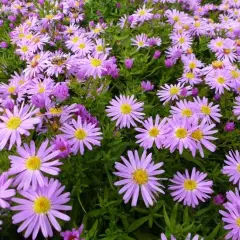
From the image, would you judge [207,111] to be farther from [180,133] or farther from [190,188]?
[190,188]

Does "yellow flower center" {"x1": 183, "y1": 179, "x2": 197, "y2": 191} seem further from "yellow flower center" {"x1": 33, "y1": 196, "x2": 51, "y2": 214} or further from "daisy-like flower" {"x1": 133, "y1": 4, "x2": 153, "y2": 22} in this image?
"daisy-like flower" {"x1": 133, "y1": 4, "x2": 153, "y2": 22}

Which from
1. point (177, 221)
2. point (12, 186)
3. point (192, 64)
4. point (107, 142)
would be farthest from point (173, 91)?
point (12, 186)

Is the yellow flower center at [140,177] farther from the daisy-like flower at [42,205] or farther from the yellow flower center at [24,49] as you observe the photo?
the yellow flower center at [24,49]

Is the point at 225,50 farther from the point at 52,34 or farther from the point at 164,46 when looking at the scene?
the point at 52,34

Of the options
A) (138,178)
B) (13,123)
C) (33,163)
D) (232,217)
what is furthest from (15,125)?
(232,217)

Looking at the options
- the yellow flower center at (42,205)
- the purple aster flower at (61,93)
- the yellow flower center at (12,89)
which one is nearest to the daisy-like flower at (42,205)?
the yellow flower center at (42,205)

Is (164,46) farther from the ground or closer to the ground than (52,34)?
farther from the ground
